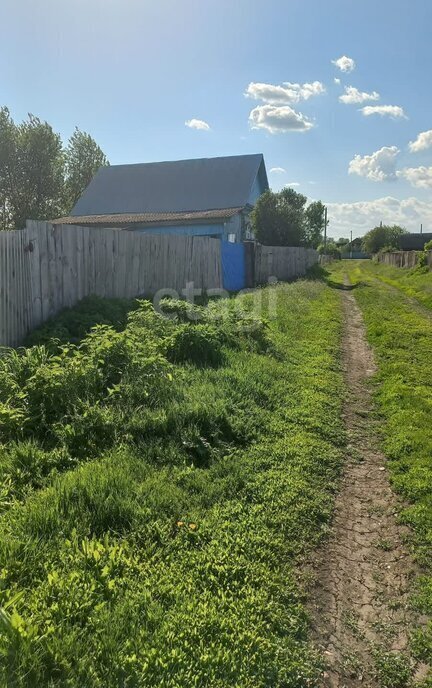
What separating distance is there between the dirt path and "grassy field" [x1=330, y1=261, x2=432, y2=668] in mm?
91

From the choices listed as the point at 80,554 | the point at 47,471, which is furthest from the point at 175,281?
the point at 80,554

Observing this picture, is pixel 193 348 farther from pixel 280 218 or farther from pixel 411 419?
pixel 280 218

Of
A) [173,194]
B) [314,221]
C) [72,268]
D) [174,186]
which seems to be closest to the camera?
[72,268]

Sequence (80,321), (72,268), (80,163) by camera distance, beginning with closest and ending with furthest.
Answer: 1. (80,321)
2. (72,268)
3. (80,163)

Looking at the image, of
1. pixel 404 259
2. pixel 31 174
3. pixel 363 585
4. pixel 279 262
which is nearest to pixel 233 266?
pixel 279 262

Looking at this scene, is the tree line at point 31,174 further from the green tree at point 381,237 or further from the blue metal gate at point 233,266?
the green tree at point 381,237

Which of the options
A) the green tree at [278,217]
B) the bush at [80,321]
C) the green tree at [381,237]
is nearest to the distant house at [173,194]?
the green tree at [278,217]

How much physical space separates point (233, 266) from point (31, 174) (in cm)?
2660

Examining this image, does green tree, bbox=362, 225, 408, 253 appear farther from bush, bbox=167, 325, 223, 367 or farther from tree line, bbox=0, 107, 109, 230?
bush, bbox=167, 325, 223, 367

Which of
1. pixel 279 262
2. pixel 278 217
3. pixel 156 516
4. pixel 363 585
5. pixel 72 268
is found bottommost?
pixel 363 585

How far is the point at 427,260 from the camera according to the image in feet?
81.3

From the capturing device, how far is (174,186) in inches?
1069

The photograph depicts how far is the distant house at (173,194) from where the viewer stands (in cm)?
2323

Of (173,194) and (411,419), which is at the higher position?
(173,194)
